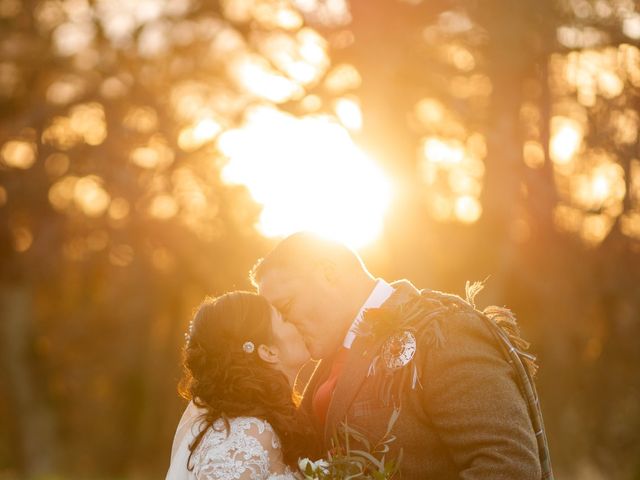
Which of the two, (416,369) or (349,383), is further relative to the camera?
(349,383)

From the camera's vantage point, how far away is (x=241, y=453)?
4512 millimetres

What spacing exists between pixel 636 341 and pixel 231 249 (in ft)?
26.8

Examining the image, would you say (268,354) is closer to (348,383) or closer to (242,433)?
(242,433)

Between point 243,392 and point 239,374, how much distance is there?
8 cm

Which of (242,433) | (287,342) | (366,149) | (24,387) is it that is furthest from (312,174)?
(242,433)

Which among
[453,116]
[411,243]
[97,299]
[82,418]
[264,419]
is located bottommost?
[82,418]

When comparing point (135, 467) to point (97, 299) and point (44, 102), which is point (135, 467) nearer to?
point (97, 299)

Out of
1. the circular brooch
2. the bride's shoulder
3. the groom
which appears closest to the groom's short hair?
the groom

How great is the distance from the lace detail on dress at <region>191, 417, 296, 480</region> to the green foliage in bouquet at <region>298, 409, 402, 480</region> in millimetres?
258

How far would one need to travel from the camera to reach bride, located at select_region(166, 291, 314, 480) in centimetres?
457

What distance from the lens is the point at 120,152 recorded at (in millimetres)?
20312

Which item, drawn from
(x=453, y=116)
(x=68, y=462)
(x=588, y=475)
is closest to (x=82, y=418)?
(x=68, y=462)

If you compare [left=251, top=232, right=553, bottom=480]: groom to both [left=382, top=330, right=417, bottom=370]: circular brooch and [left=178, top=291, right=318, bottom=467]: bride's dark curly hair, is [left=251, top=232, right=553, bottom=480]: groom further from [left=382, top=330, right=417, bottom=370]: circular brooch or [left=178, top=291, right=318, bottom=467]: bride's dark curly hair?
[left=178, top=291, right=318, bottom=467]: bride's dark curly hair

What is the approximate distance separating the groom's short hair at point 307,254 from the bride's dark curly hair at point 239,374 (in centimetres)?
20
